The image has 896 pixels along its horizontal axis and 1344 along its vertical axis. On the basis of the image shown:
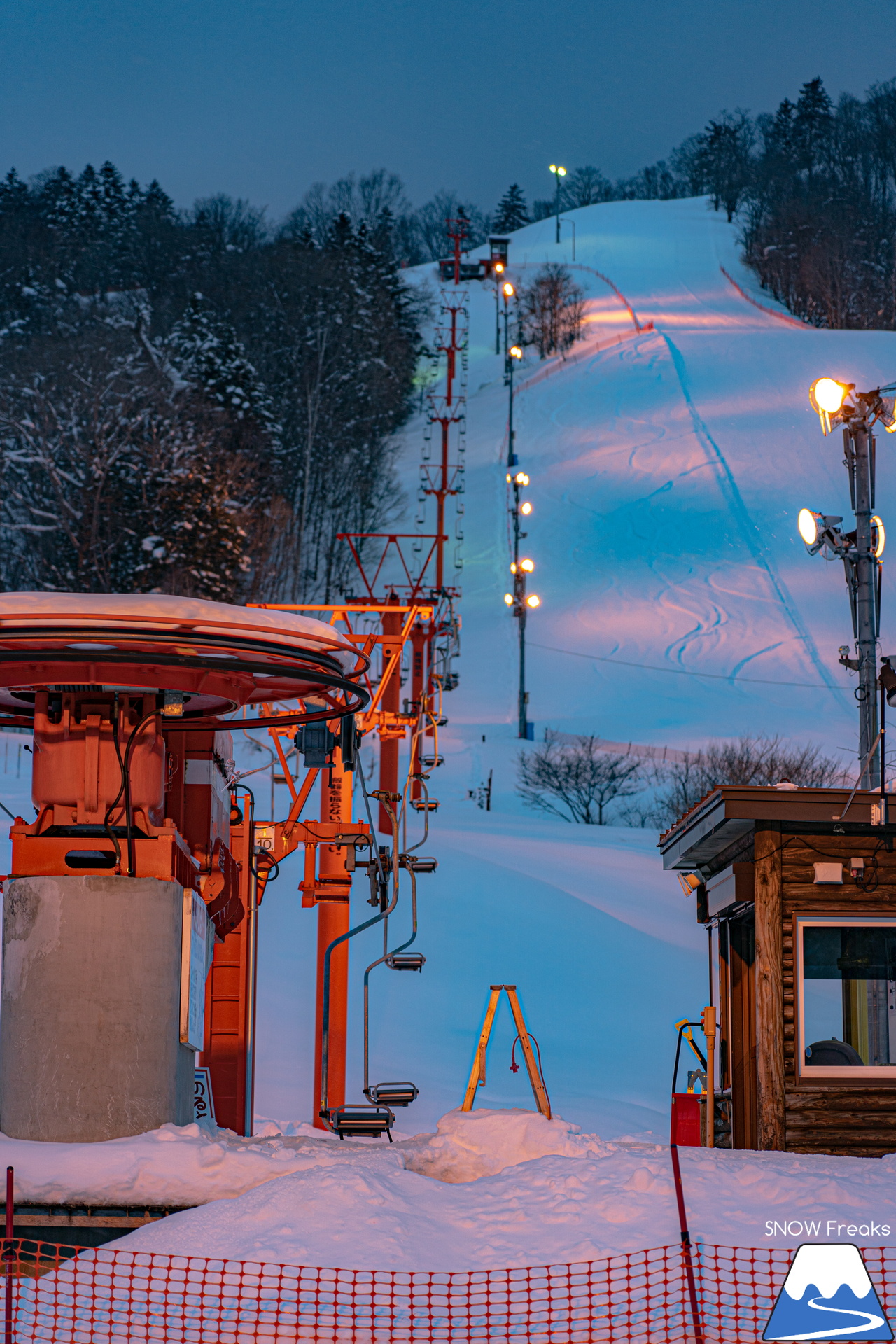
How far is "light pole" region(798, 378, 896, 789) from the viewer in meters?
12.1

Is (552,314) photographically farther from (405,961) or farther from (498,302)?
(405,961)

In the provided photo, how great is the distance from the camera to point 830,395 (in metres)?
12.8

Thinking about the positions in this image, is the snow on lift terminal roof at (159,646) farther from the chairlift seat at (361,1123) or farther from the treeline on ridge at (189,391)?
the treeline on ridge at (189,391)

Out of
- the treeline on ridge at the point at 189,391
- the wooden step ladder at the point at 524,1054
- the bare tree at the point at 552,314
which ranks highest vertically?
the bare tree at the point at 552,314

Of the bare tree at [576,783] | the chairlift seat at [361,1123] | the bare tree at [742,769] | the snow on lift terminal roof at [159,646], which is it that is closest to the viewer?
the snow on lift terminal roof at [159,646]

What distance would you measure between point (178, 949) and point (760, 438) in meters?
56.3

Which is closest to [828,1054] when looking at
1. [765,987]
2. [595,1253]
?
[765,987]

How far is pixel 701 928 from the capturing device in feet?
85.0

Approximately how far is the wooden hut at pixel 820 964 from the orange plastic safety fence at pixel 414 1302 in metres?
3.46

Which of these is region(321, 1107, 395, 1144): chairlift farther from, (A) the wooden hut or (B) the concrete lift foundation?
(A) the wooden hut

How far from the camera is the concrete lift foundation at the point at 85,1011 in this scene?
373 inches

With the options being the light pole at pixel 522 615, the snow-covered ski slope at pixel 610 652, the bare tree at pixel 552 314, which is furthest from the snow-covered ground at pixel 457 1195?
the bare tree at pixel 552 314

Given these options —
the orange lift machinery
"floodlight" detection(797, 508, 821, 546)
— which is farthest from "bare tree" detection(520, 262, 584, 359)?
"floodlight" detection(797, 508, 821, 546)

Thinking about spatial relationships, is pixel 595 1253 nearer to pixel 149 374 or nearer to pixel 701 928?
pixel 701 928
